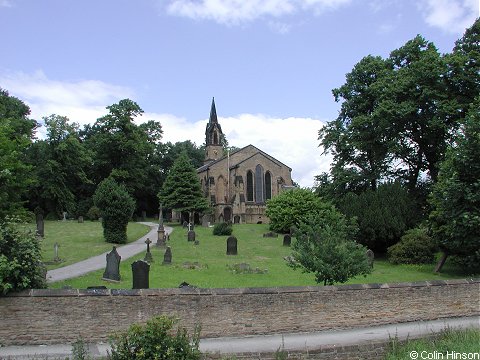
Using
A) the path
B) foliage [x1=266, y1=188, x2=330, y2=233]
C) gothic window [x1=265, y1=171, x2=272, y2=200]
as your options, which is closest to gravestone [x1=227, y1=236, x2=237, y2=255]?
the path

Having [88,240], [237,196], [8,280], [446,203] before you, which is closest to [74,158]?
[237,196]

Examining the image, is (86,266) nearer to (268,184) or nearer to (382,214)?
(382,214)

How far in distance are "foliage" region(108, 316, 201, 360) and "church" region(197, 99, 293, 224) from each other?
59.0 meters

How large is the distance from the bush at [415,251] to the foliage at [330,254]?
41.5 feet

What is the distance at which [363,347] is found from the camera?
411 inches

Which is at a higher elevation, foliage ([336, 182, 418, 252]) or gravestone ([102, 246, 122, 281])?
foliage ([336, 182, 418, 252])

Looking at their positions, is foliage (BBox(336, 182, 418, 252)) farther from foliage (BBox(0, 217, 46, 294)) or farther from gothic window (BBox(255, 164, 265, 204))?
gothic window (BBox(255, 164, 265, 204))

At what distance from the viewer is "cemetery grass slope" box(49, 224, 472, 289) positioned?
18.9 metres

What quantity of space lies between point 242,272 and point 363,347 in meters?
11.9

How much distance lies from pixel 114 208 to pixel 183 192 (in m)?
24.0

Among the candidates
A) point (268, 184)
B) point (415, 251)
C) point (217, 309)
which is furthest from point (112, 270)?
point (268, 184)

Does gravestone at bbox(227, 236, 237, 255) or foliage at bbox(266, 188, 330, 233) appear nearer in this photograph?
gravestone at bbox(227, 236, 237, 255)

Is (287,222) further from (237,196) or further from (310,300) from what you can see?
(310,300)

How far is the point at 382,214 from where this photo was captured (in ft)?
99.5
